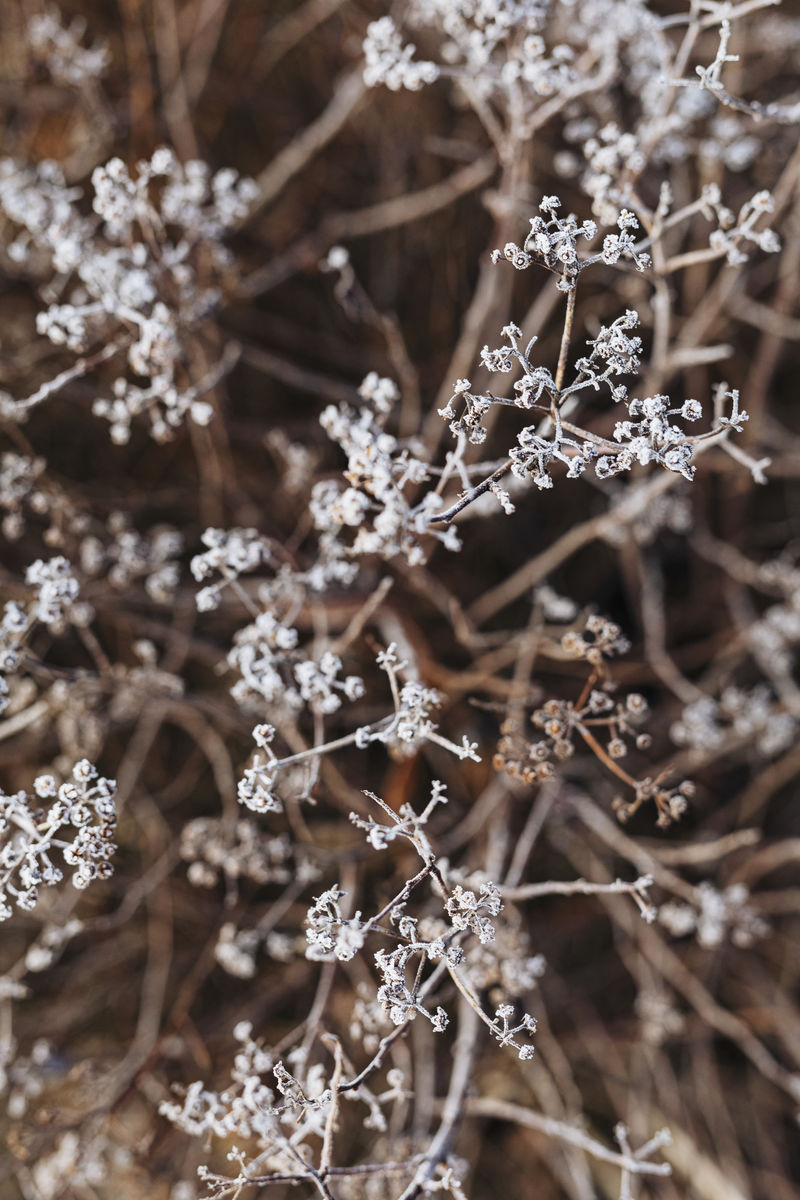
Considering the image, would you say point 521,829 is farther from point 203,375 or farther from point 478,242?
point 478,242

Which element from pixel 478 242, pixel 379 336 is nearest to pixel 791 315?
pixel 478 242

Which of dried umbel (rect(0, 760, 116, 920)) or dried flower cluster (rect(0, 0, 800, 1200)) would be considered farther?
dried flower cluster (rect(0, 0, 800, 1200))

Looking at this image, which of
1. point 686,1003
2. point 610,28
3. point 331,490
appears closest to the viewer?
point 331,490

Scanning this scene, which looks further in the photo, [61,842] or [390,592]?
[390,592]

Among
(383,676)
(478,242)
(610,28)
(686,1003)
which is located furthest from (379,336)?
(686,1003)

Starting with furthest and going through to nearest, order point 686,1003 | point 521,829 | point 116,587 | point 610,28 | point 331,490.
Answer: point 686,1003 < point 521,829 < point 116,587 < point 610,28 < point 331,490

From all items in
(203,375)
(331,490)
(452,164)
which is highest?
(452,164)

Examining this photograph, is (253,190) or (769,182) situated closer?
(253,190)

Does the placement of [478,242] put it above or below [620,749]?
above

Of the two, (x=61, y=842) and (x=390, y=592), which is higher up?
(x=390, y=592)

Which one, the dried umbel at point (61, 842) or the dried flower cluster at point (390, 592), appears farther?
the dried flower cluster at point (390, 592)
